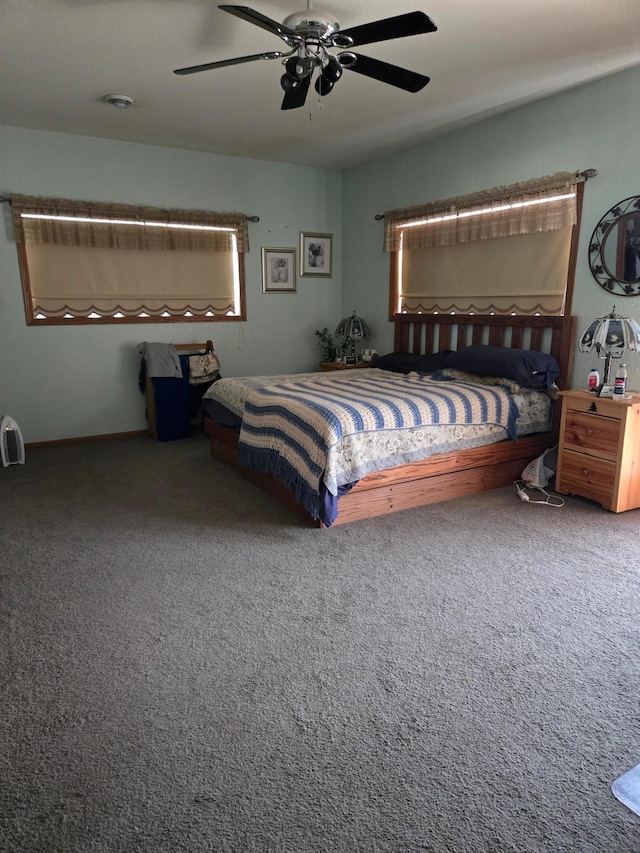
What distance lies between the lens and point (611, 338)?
329cm

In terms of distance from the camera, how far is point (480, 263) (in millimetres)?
4602

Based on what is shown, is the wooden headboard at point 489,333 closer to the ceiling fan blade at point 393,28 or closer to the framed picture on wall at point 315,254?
the framed picture on wall at point 315,254

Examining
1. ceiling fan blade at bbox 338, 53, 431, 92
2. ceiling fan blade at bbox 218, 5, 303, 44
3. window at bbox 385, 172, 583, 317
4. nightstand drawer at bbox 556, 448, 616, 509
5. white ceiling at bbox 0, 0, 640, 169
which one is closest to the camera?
ceiling fan blade at bbox 218, 5, 303, 44

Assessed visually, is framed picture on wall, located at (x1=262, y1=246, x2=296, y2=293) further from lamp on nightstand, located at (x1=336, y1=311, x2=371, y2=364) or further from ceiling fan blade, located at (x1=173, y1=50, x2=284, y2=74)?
ceiling fan blade, located at (x1=173, y1=50, x2=284, y2=74)

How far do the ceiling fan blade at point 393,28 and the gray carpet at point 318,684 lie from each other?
2347 mm

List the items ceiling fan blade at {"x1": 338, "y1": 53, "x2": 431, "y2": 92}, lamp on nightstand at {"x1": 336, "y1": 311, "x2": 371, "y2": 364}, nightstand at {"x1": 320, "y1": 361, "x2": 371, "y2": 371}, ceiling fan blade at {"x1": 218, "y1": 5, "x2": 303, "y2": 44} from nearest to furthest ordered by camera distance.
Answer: ceiling fan blade at {"x1": 218, "y1": 5, "x2": 303, "y2": 44} → ceiling fan blade at {"x1": 338, "y1": 53, "x2": 431, "y2": 92} → nightstand at {"x1": 320, "y1": 361, "x2": 371, "y2": 371} → lamp on nightstand at {"x1": 336, "y1": 311, "x2": 371, "y2": 364}

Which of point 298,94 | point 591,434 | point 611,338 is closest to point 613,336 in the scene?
point 611,338

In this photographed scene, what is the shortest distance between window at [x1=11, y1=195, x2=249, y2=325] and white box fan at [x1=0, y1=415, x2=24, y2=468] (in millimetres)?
975

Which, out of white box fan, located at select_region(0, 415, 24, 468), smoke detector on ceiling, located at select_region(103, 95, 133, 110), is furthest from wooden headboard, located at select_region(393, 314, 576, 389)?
white box fan, located at select_region(0, 415, 24, 468)

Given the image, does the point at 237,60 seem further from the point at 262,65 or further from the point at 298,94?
the point at 262,65

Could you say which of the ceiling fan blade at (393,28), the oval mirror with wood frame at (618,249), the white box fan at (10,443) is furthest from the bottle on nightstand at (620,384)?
the white box fan at (10,443)

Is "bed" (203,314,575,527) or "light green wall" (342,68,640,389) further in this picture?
"light green wall" (342,68,640,389)

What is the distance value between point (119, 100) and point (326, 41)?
2.06 metres

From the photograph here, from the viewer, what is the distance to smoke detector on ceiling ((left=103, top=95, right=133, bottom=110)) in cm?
376
